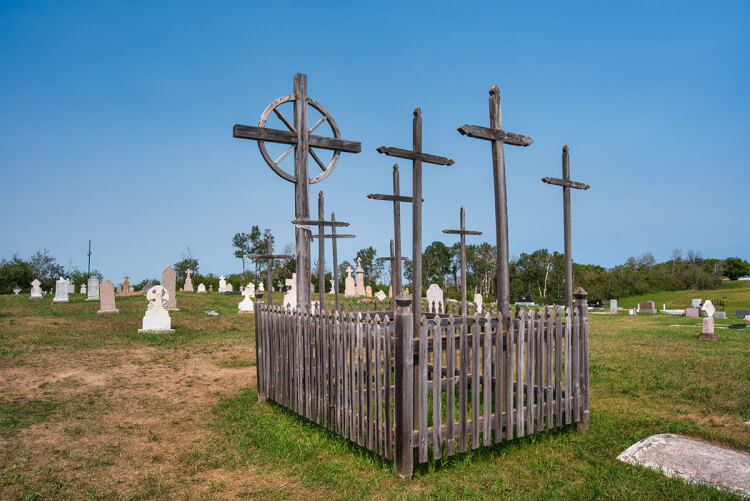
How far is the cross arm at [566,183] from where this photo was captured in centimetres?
710

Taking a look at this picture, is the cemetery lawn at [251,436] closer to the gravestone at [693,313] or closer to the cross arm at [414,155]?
the cross arm at [414,155]

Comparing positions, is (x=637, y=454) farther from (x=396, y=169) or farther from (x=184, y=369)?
(x=184, y=369)

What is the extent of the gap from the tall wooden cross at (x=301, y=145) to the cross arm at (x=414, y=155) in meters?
3.12

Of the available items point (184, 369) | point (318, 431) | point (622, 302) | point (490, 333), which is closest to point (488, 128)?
point (490, 333)

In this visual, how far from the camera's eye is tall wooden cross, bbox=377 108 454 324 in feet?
17.8

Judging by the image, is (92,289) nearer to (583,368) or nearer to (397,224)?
(397,224)

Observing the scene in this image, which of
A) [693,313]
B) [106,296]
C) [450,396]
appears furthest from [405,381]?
[693,313]

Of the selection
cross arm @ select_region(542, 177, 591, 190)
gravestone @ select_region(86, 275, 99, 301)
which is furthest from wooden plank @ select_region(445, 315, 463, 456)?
gravestone @ select_region(86, 275, 99, 301)

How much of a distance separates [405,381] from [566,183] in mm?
4449

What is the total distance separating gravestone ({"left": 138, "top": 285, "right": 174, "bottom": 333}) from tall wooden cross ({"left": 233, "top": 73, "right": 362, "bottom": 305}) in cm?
980

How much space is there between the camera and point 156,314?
53.0 ft

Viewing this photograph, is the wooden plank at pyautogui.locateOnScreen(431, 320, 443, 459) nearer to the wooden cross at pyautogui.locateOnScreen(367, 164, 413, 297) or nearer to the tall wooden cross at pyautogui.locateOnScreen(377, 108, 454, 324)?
the tall wooden cross at pyautogui.locateOnScreen(377, 108, 454, 324)

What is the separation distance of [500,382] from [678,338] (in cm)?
1395

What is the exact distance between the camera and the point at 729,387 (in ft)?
28.1
